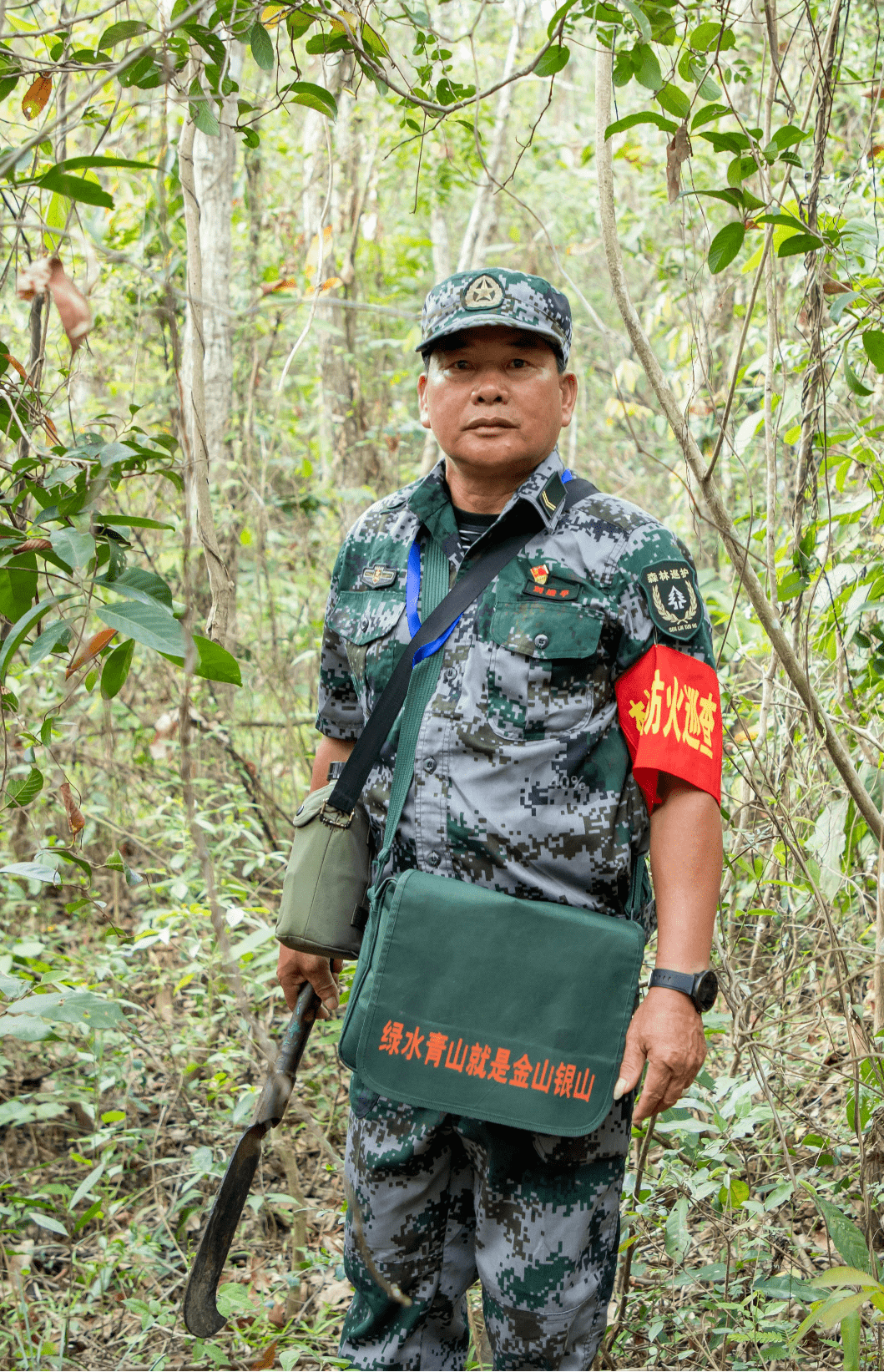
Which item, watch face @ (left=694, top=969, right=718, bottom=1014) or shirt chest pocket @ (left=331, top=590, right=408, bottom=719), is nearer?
watch face @ (left=694, top=969, right=718, bottom=1014)

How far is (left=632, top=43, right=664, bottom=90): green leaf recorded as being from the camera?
5.61ft

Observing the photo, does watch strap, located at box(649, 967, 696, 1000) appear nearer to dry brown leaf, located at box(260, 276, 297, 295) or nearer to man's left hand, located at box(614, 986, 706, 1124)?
man's left hand, located at box(614, 986, 706, 1124)

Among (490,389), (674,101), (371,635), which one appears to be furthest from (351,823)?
(674,101)

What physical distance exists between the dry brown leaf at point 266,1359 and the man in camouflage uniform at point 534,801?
0.43 m

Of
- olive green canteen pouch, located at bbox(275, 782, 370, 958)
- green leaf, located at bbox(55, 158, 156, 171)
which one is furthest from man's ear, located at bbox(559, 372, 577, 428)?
green leaf, located at bbox(55, 158, 156, 171)

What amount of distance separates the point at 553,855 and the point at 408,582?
530mm

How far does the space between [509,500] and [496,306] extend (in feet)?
1.00

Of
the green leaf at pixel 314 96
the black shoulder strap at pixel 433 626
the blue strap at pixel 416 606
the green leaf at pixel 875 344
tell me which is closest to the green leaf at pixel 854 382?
the green leaf at pixel 875 344

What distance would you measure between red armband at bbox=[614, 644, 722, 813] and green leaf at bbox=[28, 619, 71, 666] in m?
0.83

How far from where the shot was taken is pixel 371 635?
1793mm

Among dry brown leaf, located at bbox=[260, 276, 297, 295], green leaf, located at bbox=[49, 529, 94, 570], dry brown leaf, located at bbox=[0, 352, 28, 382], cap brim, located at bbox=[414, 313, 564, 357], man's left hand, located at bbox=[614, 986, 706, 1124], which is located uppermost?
dry brown leaf, located at bbox=[260, 276, 297, 295]

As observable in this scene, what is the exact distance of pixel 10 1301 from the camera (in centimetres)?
233

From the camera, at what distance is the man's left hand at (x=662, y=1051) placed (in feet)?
4.86

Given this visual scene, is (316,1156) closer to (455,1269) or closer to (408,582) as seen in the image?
(455,1269)
